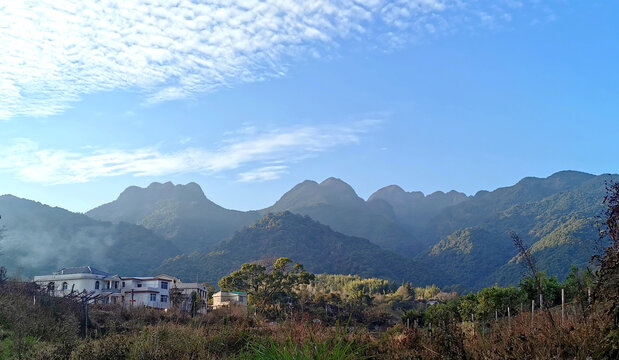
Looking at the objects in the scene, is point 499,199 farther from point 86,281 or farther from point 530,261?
point 530,261

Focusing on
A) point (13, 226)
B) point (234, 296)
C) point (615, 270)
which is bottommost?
point (234, 296)

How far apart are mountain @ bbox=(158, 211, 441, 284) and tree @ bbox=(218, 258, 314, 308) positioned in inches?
1129

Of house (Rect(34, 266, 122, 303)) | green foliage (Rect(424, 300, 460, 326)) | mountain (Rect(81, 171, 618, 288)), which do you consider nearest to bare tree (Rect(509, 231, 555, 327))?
green foliage (Rect(424, 300, 460, 326))

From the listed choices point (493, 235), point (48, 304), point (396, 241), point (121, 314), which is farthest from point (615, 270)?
point (396, 241)

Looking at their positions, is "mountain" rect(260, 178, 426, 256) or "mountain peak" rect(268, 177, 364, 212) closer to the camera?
"mountain" rect(260, 178, 426, 256)

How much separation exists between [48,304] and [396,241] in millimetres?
113285

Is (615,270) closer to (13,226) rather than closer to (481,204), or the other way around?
(13,226)

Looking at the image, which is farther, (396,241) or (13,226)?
(396,241)

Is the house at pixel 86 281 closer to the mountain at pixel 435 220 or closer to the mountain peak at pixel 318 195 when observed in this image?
the mountain at pixel 435 220

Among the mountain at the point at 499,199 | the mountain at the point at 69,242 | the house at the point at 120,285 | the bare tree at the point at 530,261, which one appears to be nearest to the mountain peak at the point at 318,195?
the mountain at the point at 499,199

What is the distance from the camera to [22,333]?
393 inches

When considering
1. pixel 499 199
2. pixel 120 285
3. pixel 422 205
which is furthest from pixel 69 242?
pixel 422 205

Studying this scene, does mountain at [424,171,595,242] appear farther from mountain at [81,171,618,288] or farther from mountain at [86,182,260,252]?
mountain at [86,182,260,252]

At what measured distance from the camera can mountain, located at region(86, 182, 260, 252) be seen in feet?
382
